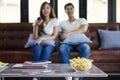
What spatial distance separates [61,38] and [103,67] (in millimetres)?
820

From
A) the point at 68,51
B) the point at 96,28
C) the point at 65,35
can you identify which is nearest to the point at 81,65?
the point at 68,51

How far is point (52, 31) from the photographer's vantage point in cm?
416

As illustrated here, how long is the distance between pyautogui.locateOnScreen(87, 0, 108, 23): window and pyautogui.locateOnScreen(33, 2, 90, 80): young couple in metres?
0.92

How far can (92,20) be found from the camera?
510 centimetres

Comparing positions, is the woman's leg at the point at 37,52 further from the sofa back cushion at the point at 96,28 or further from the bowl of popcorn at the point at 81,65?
the bowl of popcorn at the point at 81,65

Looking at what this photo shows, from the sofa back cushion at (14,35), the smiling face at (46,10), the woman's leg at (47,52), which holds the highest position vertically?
the smiling face at (46,10)

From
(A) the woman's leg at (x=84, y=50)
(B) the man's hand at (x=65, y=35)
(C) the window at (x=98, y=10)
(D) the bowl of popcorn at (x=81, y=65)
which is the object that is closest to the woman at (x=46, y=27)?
(B) the man's hand at (x=65, y=35)

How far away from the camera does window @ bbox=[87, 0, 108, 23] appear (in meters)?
5.12

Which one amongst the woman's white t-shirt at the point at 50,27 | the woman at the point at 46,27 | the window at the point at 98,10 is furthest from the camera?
the window at the point at 98,10

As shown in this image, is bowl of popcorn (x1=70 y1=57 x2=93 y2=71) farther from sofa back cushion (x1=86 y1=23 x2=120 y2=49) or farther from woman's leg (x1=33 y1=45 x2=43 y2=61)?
sofa back cushion (x1=86 y1=23 x2=120 y2=49)

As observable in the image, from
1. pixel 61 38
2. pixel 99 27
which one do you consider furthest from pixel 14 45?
pixel 99 27

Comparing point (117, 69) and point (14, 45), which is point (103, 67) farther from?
point (14, 45)

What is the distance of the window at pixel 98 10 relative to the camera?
5.12 meters

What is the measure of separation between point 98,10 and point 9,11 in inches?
67.0
